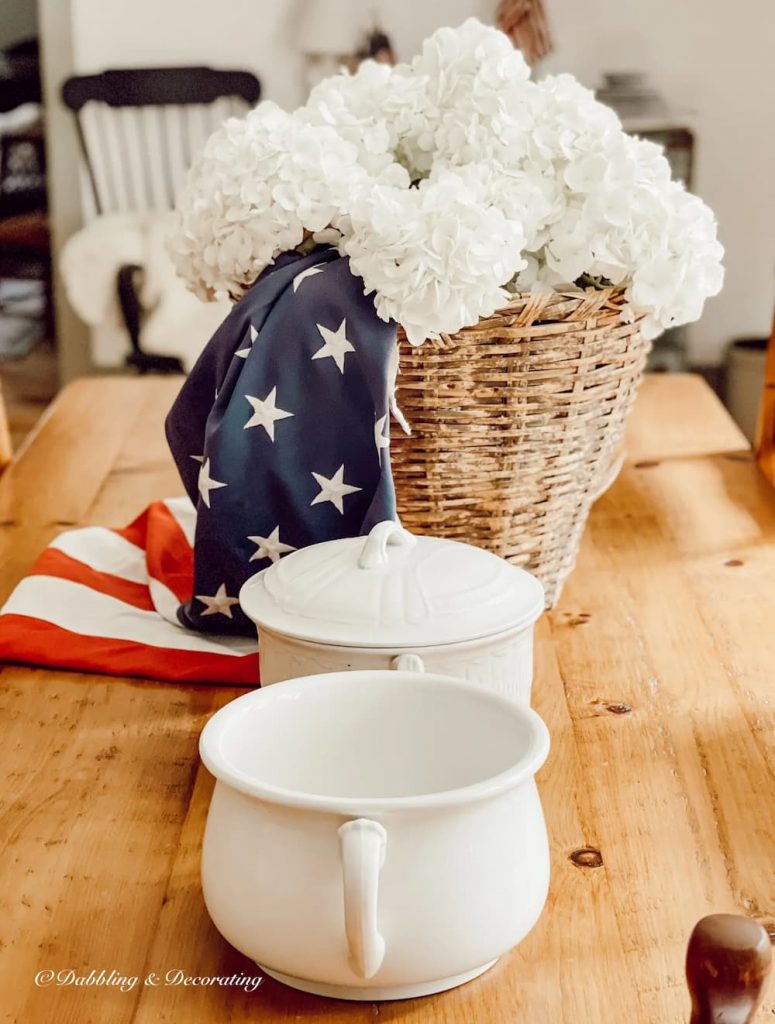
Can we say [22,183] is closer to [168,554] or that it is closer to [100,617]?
[168,554]

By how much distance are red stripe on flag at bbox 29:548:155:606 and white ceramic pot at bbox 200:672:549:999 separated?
52cm

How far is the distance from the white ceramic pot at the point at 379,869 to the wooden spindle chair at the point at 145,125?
3042 mm

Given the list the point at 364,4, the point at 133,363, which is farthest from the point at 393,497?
the point at 364,4

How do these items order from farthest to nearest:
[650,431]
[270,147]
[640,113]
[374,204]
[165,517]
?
[640,113] < [650,431] < [165,517] < [270,147] < [374,204]

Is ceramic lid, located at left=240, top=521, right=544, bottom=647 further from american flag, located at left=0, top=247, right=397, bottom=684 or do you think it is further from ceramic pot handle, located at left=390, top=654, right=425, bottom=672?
american flag, located at left=0, top=247, right=397, bottom=684

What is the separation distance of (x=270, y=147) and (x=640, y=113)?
2742mm

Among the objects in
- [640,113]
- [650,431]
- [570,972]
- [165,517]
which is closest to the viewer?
→ [570,972]

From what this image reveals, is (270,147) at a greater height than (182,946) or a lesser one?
greater

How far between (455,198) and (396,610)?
0.32 m

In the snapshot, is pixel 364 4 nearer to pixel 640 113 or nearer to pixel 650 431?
pixel 640 113

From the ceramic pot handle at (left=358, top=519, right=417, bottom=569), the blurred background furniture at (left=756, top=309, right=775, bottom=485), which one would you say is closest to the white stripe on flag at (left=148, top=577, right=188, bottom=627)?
the ceramic pot handle at (left=358, top=519, right=417, bottom=569)

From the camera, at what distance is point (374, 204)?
2.89 feet

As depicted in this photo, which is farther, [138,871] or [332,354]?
[332,354]

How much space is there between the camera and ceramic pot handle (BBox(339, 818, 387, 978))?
0.51 meters
